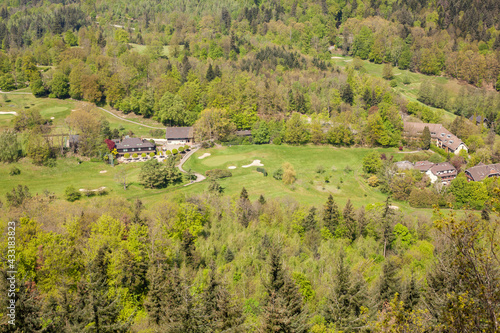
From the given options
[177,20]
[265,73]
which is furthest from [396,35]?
[177,20]

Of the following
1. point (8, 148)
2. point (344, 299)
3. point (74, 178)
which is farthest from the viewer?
point (8, 148)

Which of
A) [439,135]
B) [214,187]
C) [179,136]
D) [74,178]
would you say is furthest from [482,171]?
[74,178]

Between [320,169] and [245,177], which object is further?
[320,169]

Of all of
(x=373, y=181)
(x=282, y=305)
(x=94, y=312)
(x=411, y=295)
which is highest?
(x=282, y=305)

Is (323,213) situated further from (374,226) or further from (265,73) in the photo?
(265,73)

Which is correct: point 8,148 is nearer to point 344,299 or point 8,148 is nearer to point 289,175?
point 289,175

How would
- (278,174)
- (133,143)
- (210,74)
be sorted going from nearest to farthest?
(278,174), (133,143), (210,74)

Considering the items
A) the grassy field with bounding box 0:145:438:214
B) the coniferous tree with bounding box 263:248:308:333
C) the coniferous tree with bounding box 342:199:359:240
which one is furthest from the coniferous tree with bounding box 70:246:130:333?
the grassy field with bounding box 0:145:438:214

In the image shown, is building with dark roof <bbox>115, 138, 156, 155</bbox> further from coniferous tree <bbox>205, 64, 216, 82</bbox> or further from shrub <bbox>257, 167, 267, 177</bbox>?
coniferous tree <bbox>205, 64, 216, 82</bbox>
